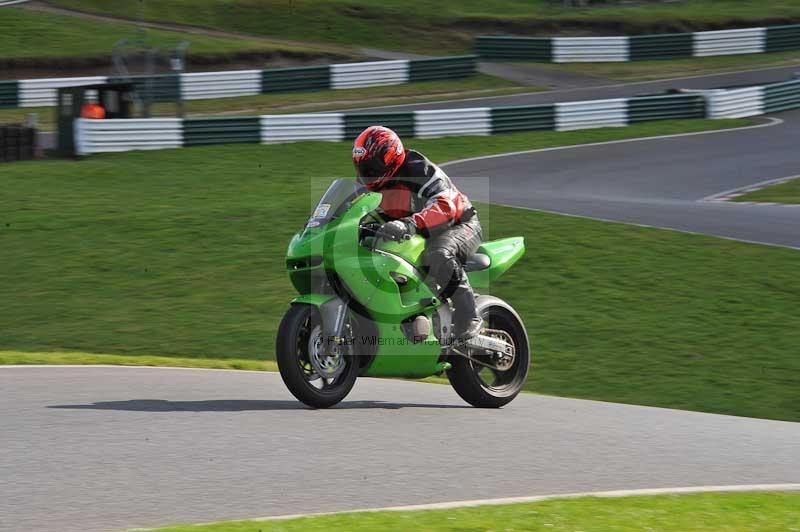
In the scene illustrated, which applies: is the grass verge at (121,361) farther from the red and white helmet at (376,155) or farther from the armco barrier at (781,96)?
the armco barrier at (781,96)

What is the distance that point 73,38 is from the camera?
39250 millimetres

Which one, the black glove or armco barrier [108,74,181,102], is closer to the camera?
the black glove

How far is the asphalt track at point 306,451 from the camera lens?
5.58m

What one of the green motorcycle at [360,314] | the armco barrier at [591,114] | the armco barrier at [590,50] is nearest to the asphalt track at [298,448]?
the green motorcycle at [360,314]

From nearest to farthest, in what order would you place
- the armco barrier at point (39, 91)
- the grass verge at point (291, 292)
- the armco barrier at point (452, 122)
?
the grass verge at point (291, 292), the armco barrier at point (452, 122), the armco barrier at point (39, 91)

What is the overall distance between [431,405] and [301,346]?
139 cm

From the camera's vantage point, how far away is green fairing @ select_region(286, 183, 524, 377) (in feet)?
25.3

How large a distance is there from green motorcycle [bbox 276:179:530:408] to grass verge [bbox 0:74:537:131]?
23.1 metres

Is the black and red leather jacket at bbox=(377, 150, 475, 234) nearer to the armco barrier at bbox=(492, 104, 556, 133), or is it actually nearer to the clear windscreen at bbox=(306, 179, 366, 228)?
the clear windscreen at bbox=(306, 179, 366, 228)

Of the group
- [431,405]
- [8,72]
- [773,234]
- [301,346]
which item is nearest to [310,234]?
[301,346]

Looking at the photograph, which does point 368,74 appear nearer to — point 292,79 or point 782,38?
point 292,79

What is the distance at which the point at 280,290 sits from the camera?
1395 cm

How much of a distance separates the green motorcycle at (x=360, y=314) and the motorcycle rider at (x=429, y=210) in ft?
0.32

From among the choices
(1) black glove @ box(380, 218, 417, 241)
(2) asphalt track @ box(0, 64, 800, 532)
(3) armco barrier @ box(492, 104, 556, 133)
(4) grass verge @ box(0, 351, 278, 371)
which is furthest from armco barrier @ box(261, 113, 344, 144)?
(1) black glove @ box(380, 218, 417, 241)
